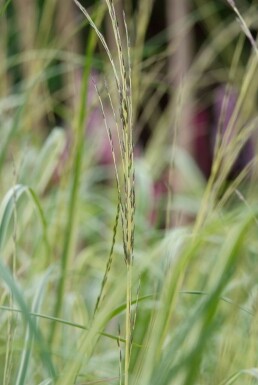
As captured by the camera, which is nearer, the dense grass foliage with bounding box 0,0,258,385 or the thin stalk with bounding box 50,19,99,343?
the dense grass foliage with bounding box 0,0,258,385

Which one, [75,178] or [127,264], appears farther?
[75,178]

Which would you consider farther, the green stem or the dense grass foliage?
the green stem

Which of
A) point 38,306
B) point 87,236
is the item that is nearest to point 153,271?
point 38,306

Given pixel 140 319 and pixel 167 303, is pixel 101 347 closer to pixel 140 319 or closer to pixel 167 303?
pixel 140 319

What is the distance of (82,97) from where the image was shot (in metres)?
1.14

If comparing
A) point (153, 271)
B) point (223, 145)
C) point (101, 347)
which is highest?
point (223, 145)

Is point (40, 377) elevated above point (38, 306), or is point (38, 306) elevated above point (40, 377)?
point (38, 306)

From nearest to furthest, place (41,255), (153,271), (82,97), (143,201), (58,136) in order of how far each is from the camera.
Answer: (82,97) < (153,271) < (41,255) < (58,136) < (143,201)

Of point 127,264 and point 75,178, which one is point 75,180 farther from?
point 127,264

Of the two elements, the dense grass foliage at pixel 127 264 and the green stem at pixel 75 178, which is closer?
the dense grass foliage at pixel 127 264

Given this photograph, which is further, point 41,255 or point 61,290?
point 41,255

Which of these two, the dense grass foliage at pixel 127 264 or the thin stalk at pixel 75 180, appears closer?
the dense grass foliage at pixel 127 264

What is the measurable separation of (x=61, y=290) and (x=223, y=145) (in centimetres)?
25

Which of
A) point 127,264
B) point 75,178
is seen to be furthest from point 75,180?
point 127,264
